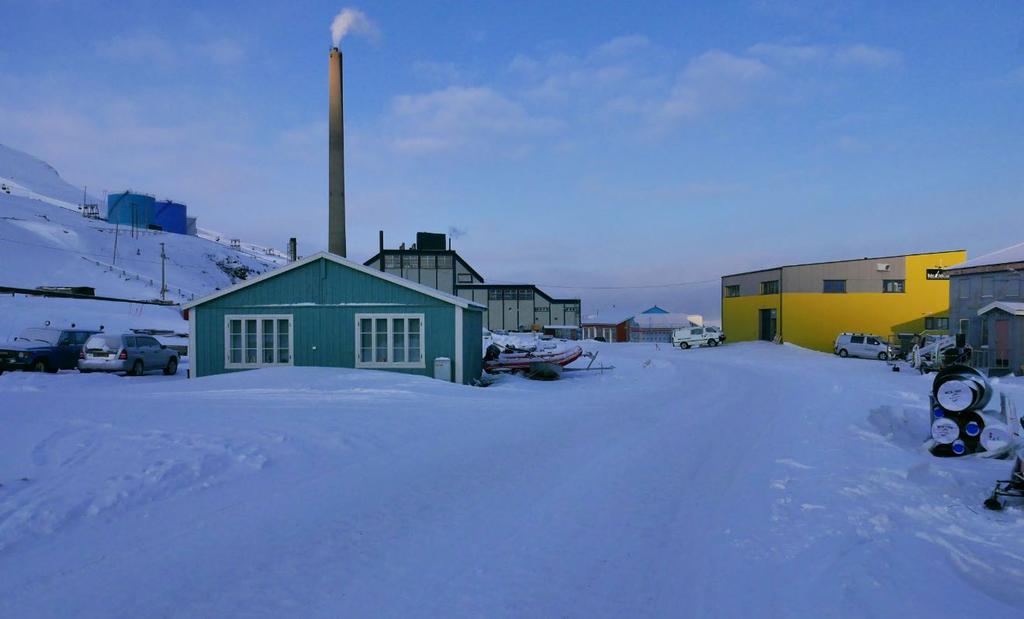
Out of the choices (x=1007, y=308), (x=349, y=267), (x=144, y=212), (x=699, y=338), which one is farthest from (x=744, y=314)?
(x=144, y=212)

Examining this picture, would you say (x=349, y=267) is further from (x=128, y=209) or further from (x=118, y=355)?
(x=128, y=209)

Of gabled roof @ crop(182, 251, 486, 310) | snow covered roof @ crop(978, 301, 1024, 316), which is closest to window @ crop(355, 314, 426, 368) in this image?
gabled roof @ crop(182, 251, 486, 310)

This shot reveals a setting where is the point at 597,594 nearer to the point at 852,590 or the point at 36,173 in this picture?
the point at 852,590

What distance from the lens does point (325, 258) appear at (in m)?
19.2

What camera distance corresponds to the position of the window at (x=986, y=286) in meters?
29.5

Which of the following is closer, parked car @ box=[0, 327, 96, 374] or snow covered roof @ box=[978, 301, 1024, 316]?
parked car @ box=[0, 327, 96, 374]

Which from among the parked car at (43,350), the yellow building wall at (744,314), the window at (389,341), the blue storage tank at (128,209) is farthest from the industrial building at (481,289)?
the blue storage tank at (128,209)

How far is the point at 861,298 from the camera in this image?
144ft

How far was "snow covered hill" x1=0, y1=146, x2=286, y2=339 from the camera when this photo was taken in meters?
64.4

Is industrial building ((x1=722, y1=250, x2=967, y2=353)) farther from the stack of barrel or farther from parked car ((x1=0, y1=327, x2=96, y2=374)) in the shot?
parked car ((x1=0, y1=327, x2=96, y2=374))

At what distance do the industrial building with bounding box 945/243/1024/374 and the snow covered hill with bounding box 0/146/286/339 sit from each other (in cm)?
4879

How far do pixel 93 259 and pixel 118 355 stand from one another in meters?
72.4

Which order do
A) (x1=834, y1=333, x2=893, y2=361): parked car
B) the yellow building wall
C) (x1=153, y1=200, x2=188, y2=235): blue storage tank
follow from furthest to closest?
(x1=153, y1=200, x2=188, y2=235): blue storage tank → the yellow building wall → (x1=834, y1=333, x2=893, y2=361): parked car

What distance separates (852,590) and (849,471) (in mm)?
4324
